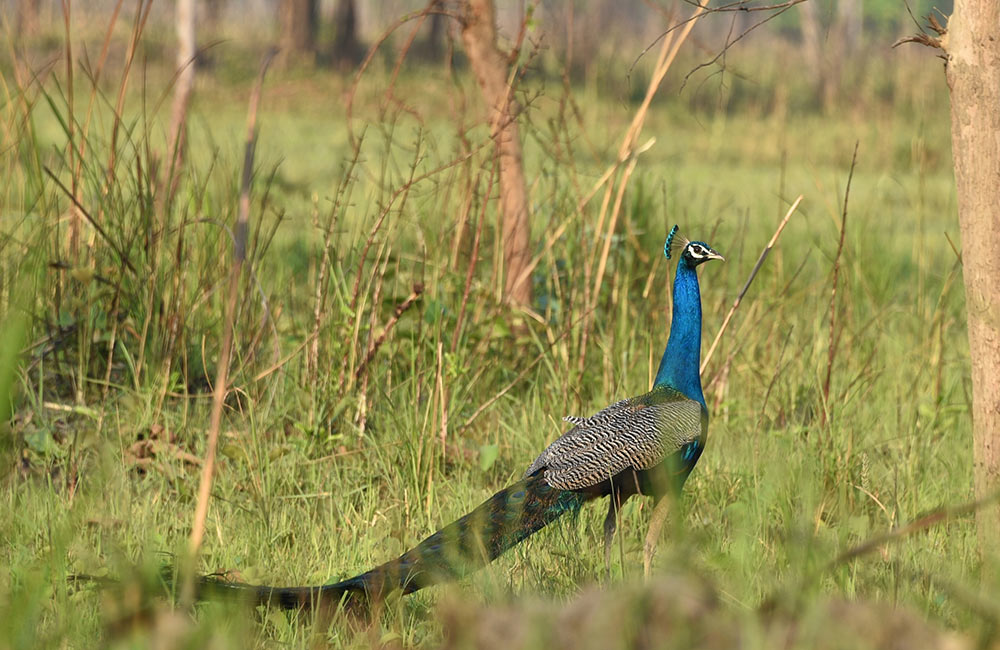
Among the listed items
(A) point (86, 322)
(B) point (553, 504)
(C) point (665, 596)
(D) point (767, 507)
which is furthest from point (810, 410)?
(C) point (665, 596)

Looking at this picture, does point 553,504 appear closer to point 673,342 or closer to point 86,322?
point 673,342

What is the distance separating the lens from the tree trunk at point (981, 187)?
2555mm

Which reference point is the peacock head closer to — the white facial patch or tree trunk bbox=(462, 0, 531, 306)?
the white facial patch

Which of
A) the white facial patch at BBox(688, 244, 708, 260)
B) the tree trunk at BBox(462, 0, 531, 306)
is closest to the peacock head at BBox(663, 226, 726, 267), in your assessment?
the white facial patch at BBox(688, 244, 708, 260)

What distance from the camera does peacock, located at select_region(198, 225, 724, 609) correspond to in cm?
245

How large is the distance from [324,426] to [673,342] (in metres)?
1.16

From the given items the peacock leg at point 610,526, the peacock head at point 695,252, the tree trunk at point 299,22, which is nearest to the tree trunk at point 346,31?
the tree trunk at point 299,22

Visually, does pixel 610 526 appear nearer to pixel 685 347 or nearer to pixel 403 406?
pixel 685 347

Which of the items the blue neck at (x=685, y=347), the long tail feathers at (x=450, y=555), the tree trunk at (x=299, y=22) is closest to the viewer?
the long tail feathers at (x=450, y=555)

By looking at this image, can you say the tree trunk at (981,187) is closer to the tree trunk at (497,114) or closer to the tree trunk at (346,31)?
the tree trunk at (497,114)

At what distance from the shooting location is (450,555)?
2.45 m

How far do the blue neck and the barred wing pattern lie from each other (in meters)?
0.07

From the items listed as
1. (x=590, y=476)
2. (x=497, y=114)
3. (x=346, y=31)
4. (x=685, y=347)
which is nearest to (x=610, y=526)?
(x=590, y=476)

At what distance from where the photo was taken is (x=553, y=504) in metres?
2.80
